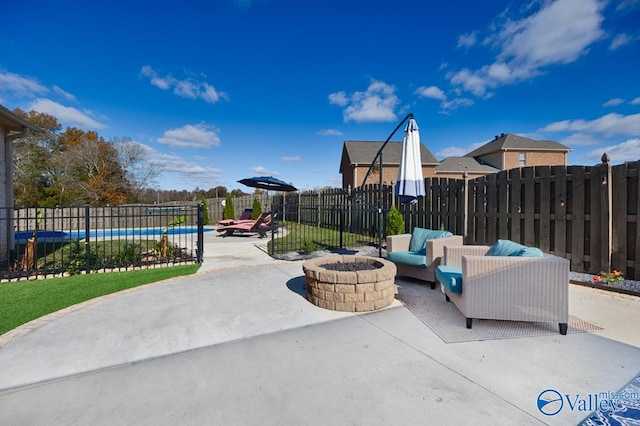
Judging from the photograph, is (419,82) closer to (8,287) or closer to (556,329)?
(556,329)

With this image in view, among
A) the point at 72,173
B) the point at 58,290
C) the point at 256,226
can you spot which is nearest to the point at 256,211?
the point at 256,226

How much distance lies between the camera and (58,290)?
460 centimetres

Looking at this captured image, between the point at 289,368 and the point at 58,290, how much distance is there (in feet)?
15.0

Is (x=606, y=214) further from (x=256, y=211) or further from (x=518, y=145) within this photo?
(x=518, y=145)

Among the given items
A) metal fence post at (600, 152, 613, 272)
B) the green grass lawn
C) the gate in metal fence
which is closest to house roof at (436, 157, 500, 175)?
the gate in metal fence

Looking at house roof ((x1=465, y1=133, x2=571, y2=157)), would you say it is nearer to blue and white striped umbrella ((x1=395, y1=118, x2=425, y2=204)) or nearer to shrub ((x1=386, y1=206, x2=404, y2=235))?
shrub ((x1=386, y1=206, x2=404, y2=235))

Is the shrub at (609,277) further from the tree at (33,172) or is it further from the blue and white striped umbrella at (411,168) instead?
the tree at (33,172)

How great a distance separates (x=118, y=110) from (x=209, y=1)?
31.2ft

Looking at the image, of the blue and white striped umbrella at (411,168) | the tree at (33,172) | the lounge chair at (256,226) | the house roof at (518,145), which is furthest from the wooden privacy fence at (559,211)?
the tree at (33,172)

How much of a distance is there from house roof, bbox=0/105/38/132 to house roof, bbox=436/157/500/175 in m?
26.4

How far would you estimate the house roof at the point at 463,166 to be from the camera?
26.5 metres

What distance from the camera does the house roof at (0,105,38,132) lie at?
6177mm

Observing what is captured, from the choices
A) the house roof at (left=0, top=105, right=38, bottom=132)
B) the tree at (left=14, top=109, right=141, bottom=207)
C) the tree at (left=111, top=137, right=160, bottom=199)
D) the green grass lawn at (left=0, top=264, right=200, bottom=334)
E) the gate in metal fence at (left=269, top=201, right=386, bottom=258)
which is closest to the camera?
the green grass lawn at (left=0, top=264, right=200, bottom=334)

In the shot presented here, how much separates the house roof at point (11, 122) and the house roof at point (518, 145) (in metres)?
31.3
